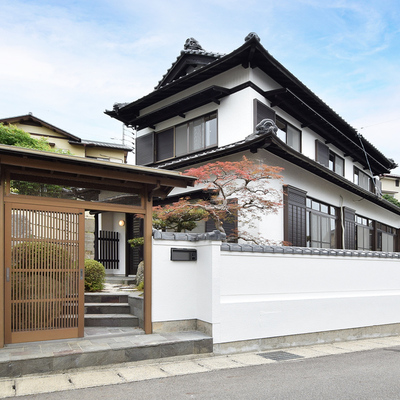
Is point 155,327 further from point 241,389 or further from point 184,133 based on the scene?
point 184,133

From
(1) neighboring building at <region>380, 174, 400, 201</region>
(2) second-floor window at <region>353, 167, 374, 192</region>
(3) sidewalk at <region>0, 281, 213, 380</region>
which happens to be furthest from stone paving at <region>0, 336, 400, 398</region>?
(1) neighboring building at <region>380, 174, 400, 201</region>

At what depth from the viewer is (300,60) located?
50.0 feet

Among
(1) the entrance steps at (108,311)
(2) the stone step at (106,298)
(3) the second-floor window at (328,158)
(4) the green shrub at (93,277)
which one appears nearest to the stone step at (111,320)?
(1) the entrance steps at (108,311)

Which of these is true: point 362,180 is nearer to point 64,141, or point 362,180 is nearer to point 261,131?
point 261,131

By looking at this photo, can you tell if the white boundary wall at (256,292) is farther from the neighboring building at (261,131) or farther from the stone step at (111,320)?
the neighboring building at (261,131)

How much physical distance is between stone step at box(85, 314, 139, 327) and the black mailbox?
59.8 inches

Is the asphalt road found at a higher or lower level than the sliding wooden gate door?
lower

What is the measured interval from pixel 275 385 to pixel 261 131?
6601 mm

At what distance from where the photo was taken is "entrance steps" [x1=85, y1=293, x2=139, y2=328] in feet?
26.4

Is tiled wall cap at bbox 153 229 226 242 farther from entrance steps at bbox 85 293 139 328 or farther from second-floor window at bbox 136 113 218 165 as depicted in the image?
second-floor window at bbox 136 113 218 165

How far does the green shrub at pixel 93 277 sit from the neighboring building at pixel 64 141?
56.8 feet

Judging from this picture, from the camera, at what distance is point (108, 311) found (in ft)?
27.9

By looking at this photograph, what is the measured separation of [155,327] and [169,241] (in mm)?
1607

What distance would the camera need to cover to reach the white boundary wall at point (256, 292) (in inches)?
304
